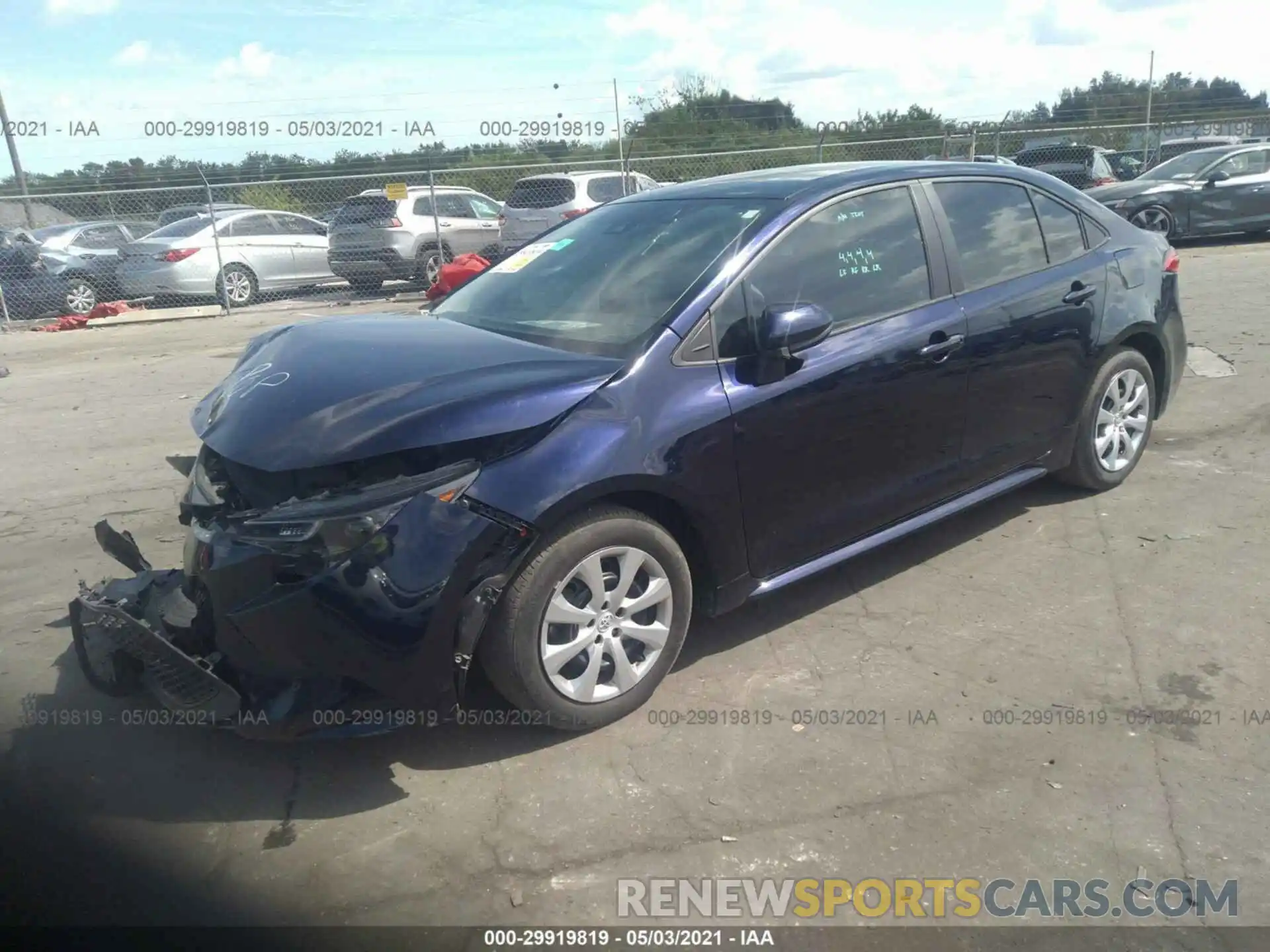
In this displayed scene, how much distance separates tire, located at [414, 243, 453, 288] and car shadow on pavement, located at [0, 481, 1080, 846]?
13250 mm

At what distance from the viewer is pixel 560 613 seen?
10.8 feet

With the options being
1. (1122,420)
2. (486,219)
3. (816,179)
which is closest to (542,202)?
(486,219)

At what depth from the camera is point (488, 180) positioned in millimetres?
24281

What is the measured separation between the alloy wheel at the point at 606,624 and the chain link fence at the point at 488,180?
1018cm

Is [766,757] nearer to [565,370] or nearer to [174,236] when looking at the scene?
[565,370]

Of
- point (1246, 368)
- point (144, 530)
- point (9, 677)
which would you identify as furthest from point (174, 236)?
point (1246, 368)

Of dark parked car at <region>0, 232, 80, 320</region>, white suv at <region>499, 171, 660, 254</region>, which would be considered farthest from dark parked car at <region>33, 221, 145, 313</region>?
white suv at <region>499, 171, 660, 254</region>

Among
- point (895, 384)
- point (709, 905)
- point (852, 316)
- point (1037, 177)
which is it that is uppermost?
point (1037, 177)

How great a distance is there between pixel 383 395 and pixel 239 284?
1452 centimetres

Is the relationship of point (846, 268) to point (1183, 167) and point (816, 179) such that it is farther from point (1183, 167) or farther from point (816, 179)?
point (1183, 167)

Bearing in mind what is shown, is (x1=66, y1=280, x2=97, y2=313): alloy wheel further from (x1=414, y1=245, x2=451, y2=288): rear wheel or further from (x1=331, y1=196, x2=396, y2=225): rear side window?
(x1=414, y1=245, x2=451, y2=288): rear wheel

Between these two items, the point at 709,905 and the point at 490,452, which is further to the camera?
the point at 490,452

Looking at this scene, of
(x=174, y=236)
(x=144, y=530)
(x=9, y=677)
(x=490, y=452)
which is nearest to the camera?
(x=490, y=452)

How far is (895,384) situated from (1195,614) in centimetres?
156
